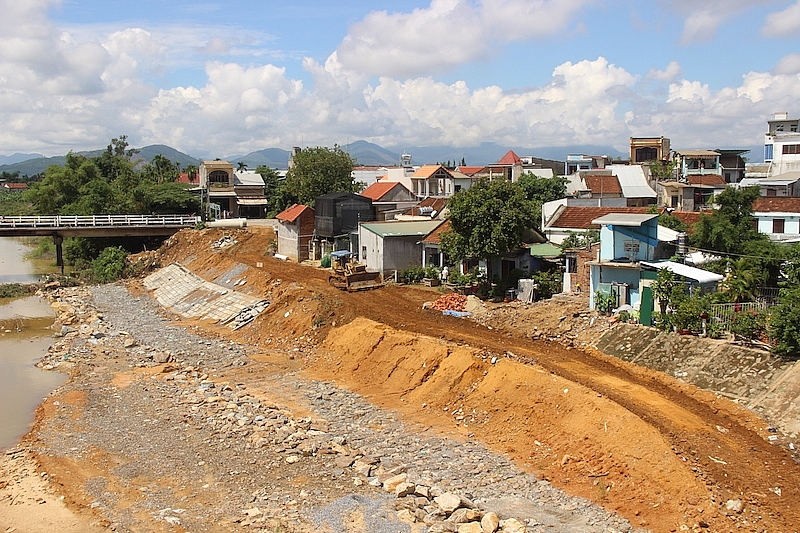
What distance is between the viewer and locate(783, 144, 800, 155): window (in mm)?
54156

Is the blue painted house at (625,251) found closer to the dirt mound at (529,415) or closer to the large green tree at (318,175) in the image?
the dirt mound at (529,415)

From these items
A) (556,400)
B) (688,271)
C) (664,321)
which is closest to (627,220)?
(688,271)

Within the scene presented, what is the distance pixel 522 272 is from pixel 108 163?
202ft

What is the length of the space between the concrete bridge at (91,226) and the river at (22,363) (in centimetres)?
374

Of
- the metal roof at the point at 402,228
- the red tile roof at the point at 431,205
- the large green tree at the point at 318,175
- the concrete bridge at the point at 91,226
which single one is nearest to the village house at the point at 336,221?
the metal roof at the point at 402,228

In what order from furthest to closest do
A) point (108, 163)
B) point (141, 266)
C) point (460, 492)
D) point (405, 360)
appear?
point (108, 163)
point (141, 266)
point (405, 360)
point (460, 492)

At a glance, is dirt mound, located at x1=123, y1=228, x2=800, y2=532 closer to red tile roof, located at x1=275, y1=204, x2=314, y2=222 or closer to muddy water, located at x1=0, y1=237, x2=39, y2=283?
red tile roof, located at x1=275, y1=204, x2=314, y2=222

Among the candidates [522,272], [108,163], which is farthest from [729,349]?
[108,163]

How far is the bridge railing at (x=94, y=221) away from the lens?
2037 inches

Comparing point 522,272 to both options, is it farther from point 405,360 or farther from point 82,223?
point 82,223

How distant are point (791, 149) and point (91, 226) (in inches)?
1951

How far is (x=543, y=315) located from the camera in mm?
28844

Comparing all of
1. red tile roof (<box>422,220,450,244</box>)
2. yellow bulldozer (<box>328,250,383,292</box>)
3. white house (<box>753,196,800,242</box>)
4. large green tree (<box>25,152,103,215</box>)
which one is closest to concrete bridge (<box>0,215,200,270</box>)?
large green tree (<box>25,152,103,215</box>)

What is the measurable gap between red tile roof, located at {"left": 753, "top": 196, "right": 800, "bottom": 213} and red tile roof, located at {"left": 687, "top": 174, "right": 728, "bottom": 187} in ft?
62.1
